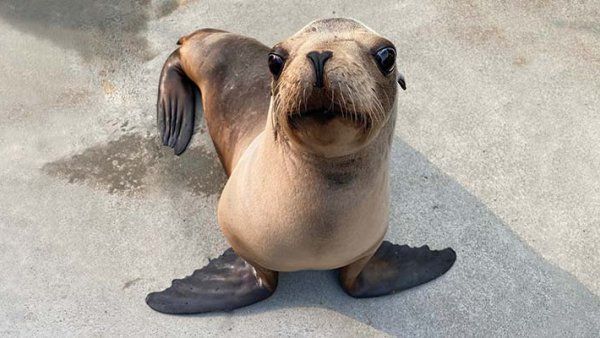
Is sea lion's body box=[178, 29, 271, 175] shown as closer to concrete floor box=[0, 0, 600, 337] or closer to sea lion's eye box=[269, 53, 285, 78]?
concrete floor box=[0, 0, 600, 337]

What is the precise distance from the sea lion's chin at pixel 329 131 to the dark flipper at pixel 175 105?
6.18 feet

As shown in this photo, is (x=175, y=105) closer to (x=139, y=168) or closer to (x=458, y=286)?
(x=139, y=168)

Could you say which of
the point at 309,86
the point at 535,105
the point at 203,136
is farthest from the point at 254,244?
the point at 535,105

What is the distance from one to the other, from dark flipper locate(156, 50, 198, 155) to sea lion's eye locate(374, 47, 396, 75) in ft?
6.65

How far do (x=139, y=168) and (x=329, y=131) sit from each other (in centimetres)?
206

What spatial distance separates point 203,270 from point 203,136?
1.01m

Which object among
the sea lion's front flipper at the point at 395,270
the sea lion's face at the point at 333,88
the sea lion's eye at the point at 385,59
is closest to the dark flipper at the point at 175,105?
the sea lion's front flipper at the point at 395,270

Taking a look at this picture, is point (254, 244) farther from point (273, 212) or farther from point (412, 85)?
point (412, 85)

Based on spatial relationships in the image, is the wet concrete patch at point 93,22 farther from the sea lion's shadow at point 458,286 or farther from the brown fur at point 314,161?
the sea lion's shadow at point 458,286

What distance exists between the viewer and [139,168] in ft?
12.6

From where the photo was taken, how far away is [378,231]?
2.87 meters

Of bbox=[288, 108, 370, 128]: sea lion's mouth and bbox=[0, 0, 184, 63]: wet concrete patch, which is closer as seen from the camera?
bbox=[288, 108, 370, 128]: sea lion's mouth

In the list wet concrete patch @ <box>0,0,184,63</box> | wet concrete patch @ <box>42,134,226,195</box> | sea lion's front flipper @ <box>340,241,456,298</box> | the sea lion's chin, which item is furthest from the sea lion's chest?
wet concrete patch @ <box>0,0,184,63</box>

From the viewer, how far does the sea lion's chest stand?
8.13 feet
